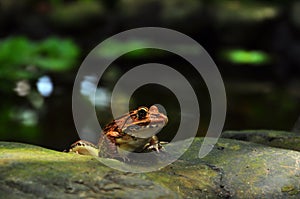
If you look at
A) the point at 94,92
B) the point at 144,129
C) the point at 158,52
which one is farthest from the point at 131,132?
the point at 158,52

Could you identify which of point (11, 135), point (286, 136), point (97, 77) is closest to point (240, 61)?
point (97, 77)

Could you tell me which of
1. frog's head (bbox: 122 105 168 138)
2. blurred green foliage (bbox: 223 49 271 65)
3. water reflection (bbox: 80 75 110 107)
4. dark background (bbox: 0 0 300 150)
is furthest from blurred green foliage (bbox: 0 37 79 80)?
frog's head (bbox: 122 105 168 138)

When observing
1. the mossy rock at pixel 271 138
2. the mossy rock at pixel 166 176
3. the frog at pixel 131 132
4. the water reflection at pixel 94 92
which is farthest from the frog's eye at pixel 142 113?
the water reflection at pixel 94 92

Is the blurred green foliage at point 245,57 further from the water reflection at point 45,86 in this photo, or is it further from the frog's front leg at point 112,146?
the frog's front leg at point 112,146

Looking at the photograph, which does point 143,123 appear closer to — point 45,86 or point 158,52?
point 45,86

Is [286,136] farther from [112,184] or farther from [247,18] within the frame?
[247,18]

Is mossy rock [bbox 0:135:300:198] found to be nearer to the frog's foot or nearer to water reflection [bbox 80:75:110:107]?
the frog's foot

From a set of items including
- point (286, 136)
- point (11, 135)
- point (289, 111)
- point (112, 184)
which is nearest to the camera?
point (112, 184)
